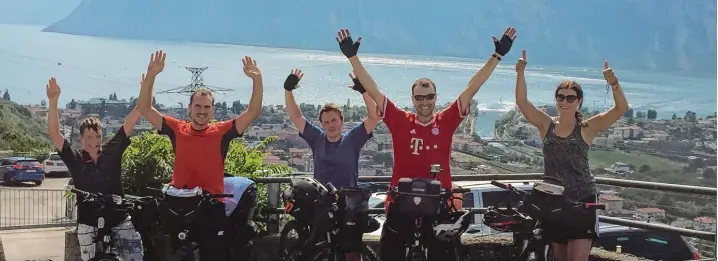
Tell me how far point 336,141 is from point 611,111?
5.78 feet

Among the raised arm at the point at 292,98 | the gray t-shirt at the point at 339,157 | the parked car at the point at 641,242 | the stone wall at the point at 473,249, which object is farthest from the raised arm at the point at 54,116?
the parked car at the point at 641,242

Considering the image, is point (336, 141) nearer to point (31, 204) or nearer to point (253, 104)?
point (253, 104)

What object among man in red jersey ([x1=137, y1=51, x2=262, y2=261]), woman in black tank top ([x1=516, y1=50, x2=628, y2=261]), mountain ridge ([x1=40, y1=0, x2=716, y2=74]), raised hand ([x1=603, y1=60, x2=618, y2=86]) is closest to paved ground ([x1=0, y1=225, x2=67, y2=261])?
man in red jersey ([x1=137, y1=51, x2=262, y2=261])

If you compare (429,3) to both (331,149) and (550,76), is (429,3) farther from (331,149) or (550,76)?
(331,149)

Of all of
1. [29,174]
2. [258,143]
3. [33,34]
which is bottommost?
[29,174]

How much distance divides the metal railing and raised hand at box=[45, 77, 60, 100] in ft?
35.6

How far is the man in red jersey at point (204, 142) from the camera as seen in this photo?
5.09m

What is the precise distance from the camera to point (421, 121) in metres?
5.19

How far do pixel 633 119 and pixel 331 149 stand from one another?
6.66 metres

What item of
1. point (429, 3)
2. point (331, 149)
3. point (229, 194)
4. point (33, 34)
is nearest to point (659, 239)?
point (331, 149)

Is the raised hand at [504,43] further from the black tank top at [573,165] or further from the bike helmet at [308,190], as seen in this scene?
the bike helmet at [308,190]

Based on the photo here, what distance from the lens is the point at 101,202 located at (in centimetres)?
505

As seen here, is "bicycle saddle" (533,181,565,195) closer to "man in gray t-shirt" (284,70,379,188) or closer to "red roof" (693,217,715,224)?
"man in gray t-shirt" (284,70,379,188)

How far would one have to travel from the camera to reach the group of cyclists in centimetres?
500
